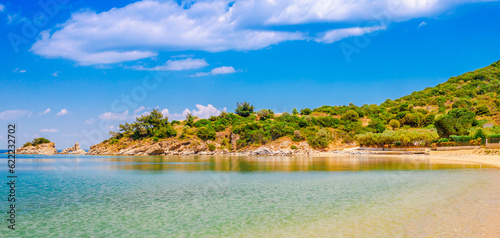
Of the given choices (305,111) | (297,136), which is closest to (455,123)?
(297,136)

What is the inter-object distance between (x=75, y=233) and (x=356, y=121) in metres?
100

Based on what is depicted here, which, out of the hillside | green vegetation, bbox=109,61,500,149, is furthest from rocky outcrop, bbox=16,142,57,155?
green vegetation, bbox=109,61,500,149

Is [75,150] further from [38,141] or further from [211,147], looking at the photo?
[211,147]

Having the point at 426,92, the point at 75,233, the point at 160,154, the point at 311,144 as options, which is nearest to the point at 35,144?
the point at 160,154

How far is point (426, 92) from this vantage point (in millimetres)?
138750

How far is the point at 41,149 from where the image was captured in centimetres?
11512

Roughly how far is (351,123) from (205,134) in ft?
137

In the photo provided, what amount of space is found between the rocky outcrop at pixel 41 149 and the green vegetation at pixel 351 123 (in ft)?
64.3

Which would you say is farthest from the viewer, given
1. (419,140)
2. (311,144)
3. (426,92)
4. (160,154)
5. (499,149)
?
(426,92)

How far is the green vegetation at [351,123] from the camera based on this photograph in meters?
79.2

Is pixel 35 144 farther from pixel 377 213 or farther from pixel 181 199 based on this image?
pixel 377 213

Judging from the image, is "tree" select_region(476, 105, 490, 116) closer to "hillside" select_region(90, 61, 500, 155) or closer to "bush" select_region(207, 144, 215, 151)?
"hillside" select_region(90, 61, 500, 155)

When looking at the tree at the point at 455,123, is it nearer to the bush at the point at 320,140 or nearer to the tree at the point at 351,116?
the bush at the point at 320,140

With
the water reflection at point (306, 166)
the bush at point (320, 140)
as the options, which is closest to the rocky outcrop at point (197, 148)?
the bush at point (320, 140)
